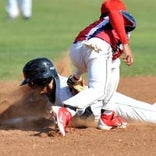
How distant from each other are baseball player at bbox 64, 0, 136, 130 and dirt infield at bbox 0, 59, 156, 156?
0.34 metres

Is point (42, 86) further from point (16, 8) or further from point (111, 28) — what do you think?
point (16, 8)

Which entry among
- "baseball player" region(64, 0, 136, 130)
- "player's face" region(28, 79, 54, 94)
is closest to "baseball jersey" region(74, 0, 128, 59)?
"baseball player" region(64, 0, 136, 130)

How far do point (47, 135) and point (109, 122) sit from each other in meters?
0.89

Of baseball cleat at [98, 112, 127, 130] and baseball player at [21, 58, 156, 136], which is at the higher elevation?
baseball player at [21, 58, 156, 136]

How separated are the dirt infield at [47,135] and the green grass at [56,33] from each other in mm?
1816

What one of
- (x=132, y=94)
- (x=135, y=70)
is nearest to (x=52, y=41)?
(x=135, y=70)

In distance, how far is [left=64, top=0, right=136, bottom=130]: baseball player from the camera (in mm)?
7094

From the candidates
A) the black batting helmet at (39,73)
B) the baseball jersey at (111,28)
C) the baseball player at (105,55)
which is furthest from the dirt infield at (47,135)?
the baseball jersey at (111,28)

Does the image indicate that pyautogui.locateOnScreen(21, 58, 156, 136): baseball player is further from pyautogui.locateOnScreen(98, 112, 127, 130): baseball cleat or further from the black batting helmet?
pyautogui.locateOnScreen(98, 112, 127, 130): baseball cleat

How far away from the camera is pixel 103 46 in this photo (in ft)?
23.8

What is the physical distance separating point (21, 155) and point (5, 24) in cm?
2106

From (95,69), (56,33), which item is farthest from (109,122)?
(56,33)

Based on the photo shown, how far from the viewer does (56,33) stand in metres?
22.4

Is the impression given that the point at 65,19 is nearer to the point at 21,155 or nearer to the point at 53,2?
the point at 53,2
